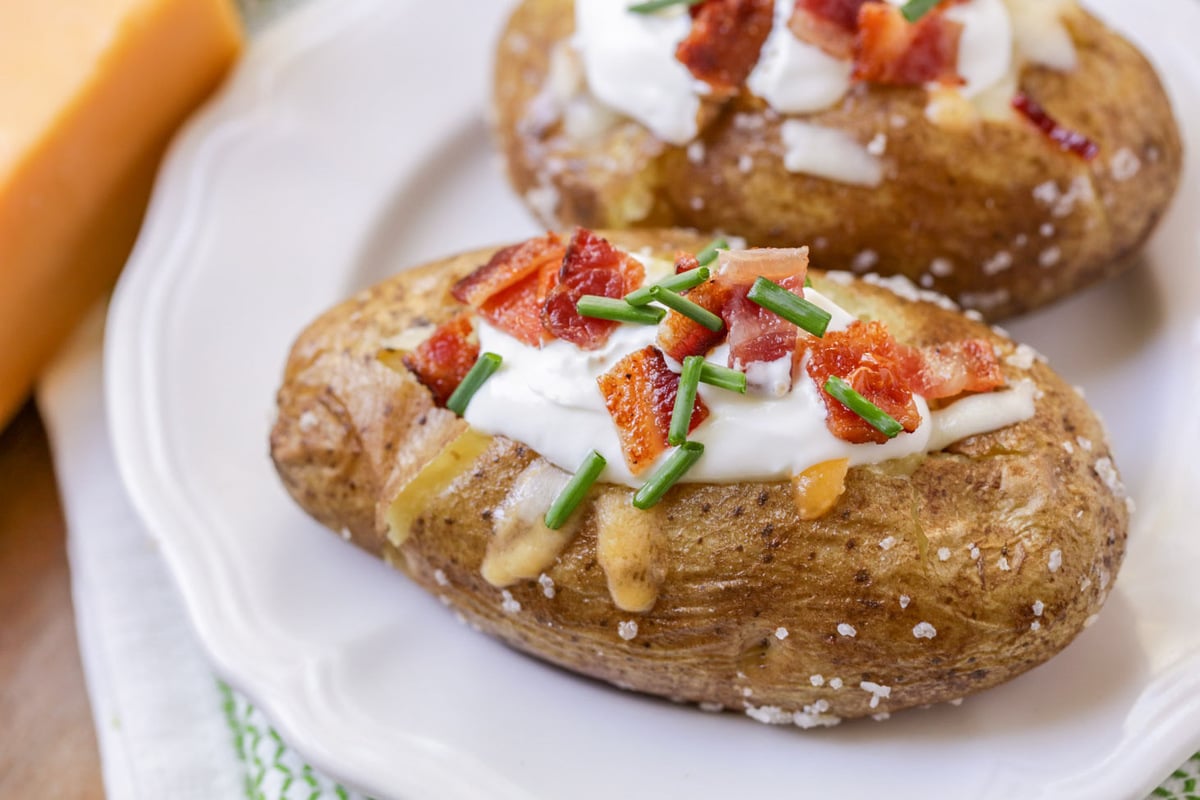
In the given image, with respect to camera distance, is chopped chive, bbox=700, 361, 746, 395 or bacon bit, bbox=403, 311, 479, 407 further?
bacon bit, bbox=403, 311, 479, 407

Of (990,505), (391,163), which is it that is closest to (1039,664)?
(990,505)

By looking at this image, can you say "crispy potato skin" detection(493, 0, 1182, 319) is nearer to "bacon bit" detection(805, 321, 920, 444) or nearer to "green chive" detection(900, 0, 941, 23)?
"green chive" detection(900, 0, 941, 23)

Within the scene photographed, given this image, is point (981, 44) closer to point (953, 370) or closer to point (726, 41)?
point (726, 41)

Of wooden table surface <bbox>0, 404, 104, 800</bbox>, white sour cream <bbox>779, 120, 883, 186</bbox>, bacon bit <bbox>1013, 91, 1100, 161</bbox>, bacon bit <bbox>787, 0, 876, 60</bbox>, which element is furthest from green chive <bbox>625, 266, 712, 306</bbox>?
wooden table surface <bbox>0, 404, 104, 800</bbox>

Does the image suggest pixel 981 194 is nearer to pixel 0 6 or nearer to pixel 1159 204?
pixel 1159 204

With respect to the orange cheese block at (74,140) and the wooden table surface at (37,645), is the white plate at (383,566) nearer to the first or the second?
the orange cheese block at (74,140)

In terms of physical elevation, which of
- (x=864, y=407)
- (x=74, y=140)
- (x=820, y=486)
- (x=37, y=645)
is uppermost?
(x=74, y=140)

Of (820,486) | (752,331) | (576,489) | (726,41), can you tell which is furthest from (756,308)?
(726,41)
